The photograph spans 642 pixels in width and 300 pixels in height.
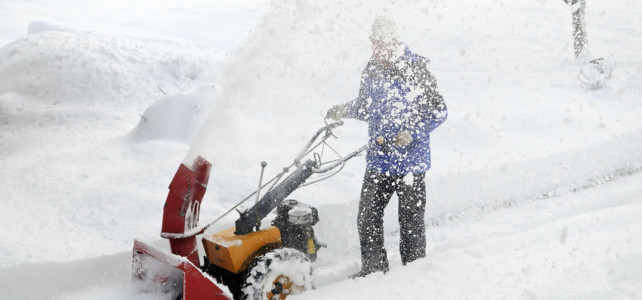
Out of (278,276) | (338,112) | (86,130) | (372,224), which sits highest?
(338,112)

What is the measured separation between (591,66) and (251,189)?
808 centimetres

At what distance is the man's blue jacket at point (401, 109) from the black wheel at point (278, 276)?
813 millimetres

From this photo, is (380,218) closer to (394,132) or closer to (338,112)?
(394,132)

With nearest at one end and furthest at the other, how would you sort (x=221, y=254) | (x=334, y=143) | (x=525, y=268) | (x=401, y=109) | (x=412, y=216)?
(x=221, y=254)
(x=525, y=268)
(x=401, y=109)
(x=412, y=216)
(x=334, y=143)

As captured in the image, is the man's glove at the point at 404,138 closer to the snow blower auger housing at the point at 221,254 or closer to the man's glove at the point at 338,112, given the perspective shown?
the snow blower auger housing at the point at 221,254

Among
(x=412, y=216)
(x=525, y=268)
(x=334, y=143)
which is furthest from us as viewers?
(x=334, y=143)

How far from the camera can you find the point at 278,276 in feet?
9.14

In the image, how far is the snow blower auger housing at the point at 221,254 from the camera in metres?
2.53

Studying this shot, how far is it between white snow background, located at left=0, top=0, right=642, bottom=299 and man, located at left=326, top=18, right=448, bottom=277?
228mm

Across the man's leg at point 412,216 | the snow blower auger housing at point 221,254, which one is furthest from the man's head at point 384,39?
the man's leg at point 412,216

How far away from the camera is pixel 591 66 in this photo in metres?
9.63

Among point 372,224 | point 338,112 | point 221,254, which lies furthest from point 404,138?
point 221,254

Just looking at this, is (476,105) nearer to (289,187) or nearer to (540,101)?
(540,101)

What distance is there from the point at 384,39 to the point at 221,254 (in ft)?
5.16
